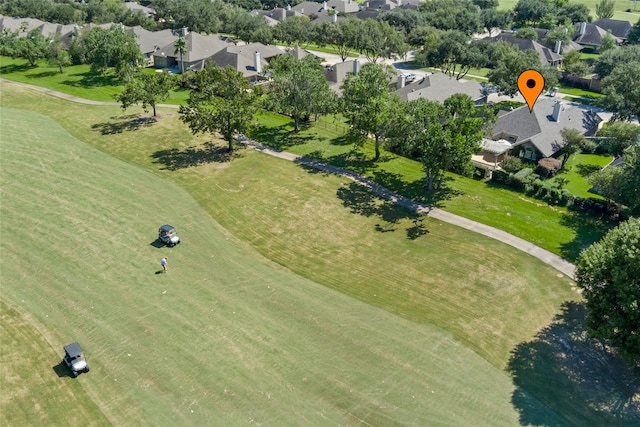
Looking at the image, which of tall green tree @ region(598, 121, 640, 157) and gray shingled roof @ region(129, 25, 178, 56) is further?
gray shingled roof @ region(129, 25, 178, 56)

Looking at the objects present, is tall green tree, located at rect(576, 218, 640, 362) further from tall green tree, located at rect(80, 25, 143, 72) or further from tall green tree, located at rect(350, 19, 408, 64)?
tall green tree, located at rect(350, 19, 408, 64)

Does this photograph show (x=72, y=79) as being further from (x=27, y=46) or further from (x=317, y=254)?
(x=317, y=254)

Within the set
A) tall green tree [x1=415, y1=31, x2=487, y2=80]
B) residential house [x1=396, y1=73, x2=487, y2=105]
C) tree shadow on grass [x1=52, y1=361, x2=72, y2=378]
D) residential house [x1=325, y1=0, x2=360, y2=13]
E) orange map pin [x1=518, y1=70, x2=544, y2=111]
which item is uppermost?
residential house [x1=325, y1=0, x2=360, y2=13]

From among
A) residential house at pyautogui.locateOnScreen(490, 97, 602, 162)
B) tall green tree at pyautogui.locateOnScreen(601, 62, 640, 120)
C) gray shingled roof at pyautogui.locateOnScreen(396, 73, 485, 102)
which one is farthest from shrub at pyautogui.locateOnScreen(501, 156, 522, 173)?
tall green tree at pyautogui.locateOnScreen(601, 62, 640, 120)

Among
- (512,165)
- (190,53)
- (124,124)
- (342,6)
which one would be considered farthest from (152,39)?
(512,165)

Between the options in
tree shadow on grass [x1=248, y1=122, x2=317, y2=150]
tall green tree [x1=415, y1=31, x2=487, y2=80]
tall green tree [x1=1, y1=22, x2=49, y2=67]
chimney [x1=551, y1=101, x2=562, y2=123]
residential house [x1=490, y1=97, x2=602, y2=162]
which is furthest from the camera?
tall green tree [x1=1, y1=22, x2=49, y2=67]

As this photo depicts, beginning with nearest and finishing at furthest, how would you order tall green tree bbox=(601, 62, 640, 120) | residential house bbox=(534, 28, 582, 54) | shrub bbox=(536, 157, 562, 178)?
shrub bbox=(536, 157, 562, 178) < tall green tree bbox=(601, 62, 640, 120) < residential house bbox=(534, 28, 582, 54)

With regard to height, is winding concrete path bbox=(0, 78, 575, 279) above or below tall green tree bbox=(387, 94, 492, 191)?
below
